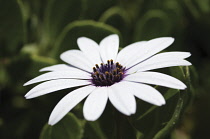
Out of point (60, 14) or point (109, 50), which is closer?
point (109, 50)

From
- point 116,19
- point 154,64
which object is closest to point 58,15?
point 116,19

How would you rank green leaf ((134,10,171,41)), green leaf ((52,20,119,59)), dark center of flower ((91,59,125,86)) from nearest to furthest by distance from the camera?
dark center of flower ((91,59,125,86)) < green leaf ((52,20,119,59)) < green leaf ((134,10,171,41))

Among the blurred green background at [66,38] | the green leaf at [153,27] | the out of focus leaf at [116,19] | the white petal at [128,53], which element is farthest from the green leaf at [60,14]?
the white petal at [128,53]

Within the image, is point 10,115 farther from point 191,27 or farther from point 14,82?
point 191,27

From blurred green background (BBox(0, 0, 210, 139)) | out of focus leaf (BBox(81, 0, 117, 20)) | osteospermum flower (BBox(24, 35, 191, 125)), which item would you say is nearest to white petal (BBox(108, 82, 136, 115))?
osteospermum flower (BBox(24, 35, 191, 125))

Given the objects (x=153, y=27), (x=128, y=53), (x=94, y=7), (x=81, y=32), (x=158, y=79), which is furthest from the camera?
(x=94, y=7)

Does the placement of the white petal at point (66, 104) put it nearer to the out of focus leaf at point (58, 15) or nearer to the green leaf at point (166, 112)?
the green leaf at point (166, 112)

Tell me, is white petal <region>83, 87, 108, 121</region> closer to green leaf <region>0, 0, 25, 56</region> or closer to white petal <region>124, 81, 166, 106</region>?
white petal <region>124, 81, 166, 106</region>

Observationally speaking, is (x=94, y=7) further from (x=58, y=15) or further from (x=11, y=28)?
(x=11, y=28)
